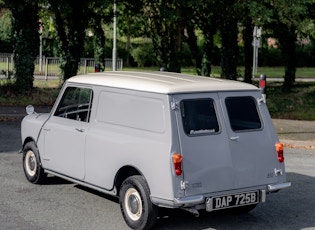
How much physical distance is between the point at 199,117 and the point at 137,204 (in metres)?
1.24

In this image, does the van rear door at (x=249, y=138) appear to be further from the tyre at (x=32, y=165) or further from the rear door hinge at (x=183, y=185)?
the tyre at (x=32, y=165)

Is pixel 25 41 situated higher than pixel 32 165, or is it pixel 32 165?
pixel 25 41

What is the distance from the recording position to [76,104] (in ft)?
27.0

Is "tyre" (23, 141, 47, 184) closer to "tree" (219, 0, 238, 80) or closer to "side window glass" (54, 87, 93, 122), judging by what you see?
"side window glass" (54, 87, 93, 122)

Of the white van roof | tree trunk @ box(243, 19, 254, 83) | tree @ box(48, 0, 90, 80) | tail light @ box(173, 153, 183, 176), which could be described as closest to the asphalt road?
tail light @ box(173, 153, 183, 176)

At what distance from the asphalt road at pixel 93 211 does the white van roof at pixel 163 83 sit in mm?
1647

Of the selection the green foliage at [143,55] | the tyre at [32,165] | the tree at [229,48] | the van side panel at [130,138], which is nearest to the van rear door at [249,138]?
the van side panel at [130,138]

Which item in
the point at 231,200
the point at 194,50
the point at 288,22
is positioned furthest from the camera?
the point at 194,50

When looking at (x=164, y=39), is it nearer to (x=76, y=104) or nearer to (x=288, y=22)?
(x=288, y=22)

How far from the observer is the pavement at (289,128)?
45.7ft

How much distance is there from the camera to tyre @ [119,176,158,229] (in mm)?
6781

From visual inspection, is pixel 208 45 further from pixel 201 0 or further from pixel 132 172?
pixel 132 172

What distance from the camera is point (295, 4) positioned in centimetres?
1973

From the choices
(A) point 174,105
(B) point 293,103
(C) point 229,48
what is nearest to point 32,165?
(A) point 174,105
